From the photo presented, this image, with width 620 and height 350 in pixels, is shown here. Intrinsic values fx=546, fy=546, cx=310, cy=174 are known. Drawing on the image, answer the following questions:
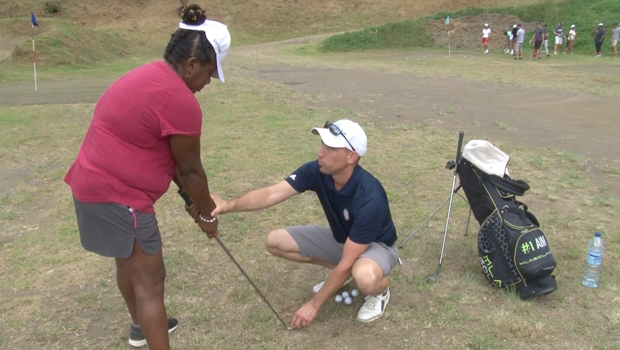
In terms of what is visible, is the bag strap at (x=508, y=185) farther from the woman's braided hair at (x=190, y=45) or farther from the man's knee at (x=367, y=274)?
the woman's braided hair at (x=190, y=45)

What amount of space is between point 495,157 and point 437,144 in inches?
151

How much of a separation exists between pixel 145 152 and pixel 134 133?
0.11 m

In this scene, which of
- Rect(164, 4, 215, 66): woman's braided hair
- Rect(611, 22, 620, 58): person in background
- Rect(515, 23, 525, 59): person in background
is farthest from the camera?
Rect(515, 23, 525, 59): person in background

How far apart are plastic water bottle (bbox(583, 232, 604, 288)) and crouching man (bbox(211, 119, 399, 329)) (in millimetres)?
1362

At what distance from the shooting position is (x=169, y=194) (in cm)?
584

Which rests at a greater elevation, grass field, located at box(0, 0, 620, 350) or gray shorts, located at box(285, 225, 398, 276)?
gray shorts, located at box(285, 225, 398, 276)

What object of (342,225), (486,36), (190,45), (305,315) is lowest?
(305,315)

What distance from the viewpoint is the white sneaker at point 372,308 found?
3402 millimetres

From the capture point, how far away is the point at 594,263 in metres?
3.72

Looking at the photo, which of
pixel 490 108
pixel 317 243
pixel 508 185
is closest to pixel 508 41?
pixel 490 108

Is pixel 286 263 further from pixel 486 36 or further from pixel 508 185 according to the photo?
pixel 486 36

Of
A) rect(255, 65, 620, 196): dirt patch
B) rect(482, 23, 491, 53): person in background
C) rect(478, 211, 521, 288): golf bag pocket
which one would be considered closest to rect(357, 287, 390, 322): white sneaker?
rect(478, 211, 521, 288): golf bag pocket

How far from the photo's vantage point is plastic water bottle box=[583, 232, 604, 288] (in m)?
3.69

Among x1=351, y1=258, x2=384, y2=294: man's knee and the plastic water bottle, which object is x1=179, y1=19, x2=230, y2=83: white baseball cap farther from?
the plastic water bottle
